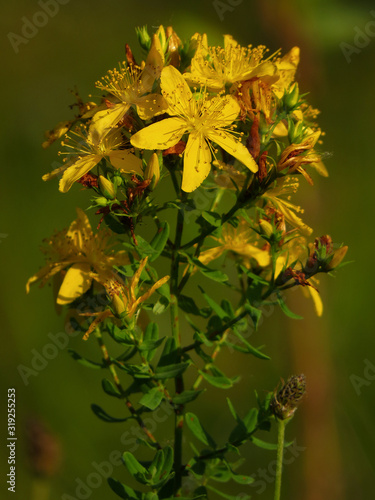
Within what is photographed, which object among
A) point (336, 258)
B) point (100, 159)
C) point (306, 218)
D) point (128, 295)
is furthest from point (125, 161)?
point (306, 218)

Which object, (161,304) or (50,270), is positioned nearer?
(161,304)

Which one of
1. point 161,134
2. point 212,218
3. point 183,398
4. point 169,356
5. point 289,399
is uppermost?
point 161,134

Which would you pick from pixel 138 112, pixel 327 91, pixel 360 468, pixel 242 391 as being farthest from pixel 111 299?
pixel 327 91

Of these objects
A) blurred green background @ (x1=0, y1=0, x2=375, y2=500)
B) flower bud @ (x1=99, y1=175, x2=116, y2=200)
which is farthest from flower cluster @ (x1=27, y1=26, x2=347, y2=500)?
blurred green background @ (x1=0, y1=0, x2=375, y2=500)

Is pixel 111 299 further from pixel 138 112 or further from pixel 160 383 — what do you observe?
pixel 138 112

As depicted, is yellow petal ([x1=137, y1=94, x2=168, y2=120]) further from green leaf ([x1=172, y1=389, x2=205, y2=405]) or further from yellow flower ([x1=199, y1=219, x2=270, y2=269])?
green leaf ([x1=172, y1=389, x2=205, y2=405])

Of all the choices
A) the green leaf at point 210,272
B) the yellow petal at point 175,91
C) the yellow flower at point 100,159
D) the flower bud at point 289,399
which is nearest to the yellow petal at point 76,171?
the yellow flower at point 100,159

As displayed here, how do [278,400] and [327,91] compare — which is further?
[327,91]

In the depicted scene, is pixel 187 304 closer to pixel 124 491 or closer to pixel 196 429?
pixel 196 429
